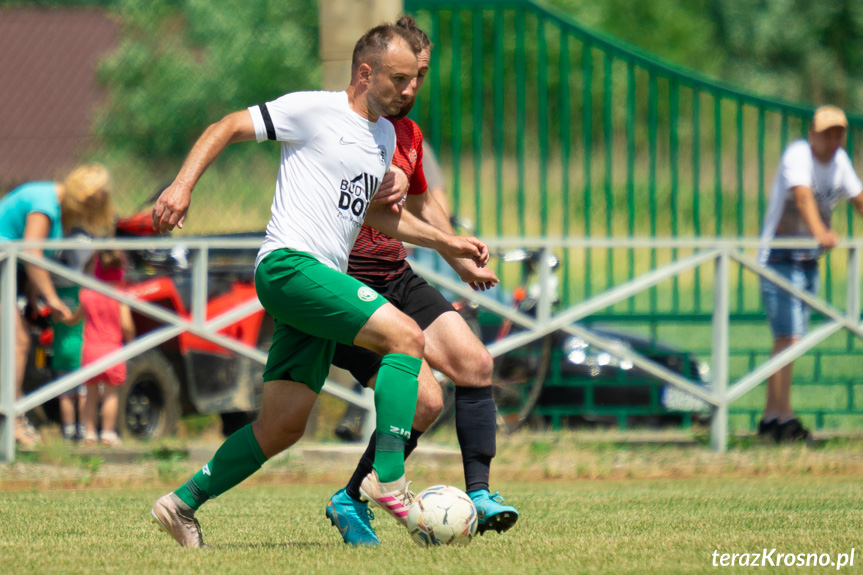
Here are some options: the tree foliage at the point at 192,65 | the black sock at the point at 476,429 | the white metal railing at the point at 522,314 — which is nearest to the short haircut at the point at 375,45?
the black sock at the point at 476,429

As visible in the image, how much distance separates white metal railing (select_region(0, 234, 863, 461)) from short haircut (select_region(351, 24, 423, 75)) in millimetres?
3310

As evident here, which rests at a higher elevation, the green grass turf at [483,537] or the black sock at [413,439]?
the black sock at [413,439]

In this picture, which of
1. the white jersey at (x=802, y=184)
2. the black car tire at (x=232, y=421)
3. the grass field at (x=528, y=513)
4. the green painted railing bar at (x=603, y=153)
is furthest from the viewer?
the green painted railing bar at (x=603, y=153)

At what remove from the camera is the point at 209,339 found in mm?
8000

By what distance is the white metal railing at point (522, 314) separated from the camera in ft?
25.4

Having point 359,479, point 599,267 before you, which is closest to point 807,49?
point 599,267

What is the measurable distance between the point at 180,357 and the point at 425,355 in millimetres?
4241

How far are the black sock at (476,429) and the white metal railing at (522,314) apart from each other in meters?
2.93

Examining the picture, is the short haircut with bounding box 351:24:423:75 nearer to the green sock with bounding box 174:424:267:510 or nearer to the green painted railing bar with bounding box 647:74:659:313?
the green sock with bounding box 174:424:267:510

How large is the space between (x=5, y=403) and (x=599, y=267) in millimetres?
6177

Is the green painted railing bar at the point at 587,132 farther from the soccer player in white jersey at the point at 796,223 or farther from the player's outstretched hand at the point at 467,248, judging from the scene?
the player's outstretched hand at the point at 467,248

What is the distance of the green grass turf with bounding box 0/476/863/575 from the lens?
4133 mm

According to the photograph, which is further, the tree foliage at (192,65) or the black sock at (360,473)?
the tree foliage at (192,65)

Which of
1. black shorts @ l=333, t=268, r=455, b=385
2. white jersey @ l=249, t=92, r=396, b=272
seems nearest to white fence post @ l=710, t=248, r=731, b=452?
black shorts @ l=333, t=268, r=455, b=385
